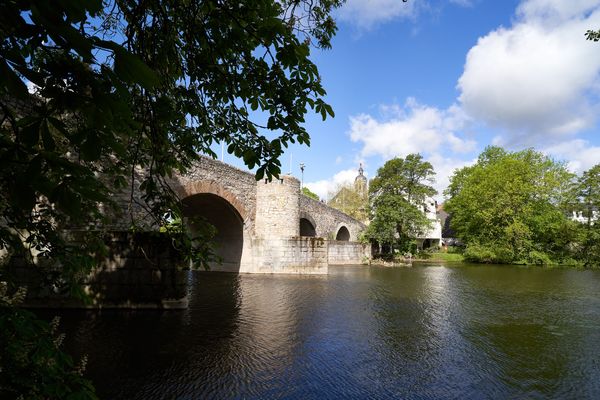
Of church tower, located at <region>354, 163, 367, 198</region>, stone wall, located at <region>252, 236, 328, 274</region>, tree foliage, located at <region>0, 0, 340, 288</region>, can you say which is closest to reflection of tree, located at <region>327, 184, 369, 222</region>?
church tower, located at <region>354, 163, 367, 198</region>

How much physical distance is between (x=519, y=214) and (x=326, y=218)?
1783 cm

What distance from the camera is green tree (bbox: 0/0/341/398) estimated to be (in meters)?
1.08

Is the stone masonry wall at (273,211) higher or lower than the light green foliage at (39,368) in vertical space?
higher

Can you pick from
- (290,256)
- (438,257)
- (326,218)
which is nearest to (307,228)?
(326,218)

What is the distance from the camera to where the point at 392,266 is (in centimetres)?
2636

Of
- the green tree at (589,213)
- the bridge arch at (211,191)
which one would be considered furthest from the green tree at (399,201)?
the bridge arch at (211,191)

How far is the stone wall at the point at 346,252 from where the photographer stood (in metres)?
26.9

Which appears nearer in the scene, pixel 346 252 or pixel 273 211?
pixel 273 211

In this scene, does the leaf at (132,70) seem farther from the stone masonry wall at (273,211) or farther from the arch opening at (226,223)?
the stone masonry wall at (273,211)

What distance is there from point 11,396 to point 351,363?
476cm

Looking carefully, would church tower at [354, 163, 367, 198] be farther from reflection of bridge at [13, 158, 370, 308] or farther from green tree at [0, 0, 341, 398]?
green tree at [0, 0, 341, 398]

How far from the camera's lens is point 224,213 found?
682 inches

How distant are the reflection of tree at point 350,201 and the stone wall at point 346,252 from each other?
1450 cm

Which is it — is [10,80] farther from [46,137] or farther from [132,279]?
[132,279]
